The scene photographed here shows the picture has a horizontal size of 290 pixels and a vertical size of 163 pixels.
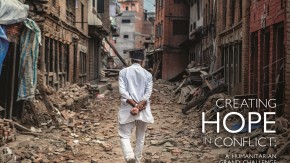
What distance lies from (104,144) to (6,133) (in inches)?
103

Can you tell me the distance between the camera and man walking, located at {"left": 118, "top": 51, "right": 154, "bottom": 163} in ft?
21.0

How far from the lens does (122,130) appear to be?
654cm

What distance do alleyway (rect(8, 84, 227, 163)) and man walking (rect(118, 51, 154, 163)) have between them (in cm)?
185

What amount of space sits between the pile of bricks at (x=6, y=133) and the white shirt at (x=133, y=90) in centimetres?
297

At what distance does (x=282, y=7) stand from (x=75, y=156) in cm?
618

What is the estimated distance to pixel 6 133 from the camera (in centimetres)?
825

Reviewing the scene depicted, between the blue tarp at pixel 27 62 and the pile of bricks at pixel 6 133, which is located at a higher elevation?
the blue tarp at pixel 27 62

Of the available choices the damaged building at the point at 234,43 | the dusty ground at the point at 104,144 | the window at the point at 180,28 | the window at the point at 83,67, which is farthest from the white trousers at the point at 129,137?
the window at the point at 180,28

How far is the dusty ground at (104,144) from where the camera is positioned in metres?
8.37

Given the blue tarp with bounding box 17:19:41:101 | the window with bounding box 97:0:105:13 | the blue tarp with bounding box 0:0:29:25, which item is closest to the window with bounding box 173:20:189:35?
the window with bounding box 97:0:105:13

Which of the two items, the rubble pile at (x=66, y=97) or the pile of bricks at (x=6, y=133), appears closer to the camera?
the pile of bricks at (x=6, y=133)

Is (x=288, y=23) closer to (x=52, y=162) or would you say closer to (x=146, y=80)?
(x=146, y=80)

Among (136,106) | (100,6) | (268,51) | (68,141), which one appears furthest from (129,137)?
(100,6)

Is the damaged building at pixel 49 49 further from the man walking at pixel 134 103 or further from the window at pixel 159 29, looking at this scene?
the window at pixel 159 29
